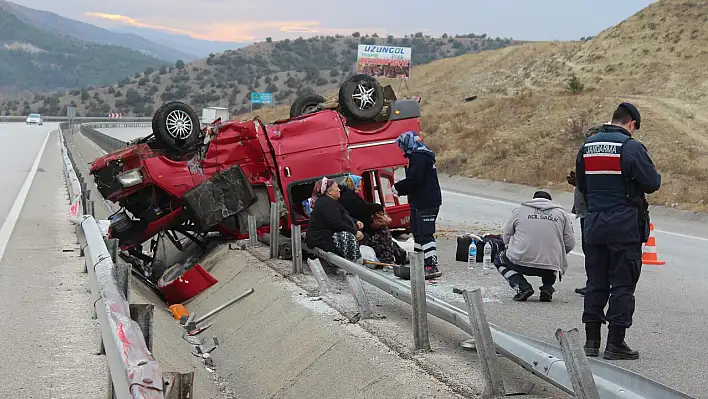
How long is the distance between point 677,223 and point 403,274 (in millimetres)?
11267

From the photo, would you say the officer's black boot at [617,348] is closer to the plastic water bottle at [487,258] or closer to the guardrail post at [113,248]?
the guardrail post at [113,248]

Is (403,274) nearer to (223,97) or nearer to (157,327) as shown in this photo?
(157,327)

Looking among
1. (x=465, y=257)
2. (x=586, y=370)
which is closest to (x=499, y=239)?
(x=465, y=257)

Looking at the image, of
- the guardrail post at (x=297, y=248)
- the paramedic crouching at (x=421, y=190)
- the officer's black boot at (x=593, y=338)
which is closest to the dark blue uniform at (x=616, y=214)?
the officer's black boot at (x=593, y=338)

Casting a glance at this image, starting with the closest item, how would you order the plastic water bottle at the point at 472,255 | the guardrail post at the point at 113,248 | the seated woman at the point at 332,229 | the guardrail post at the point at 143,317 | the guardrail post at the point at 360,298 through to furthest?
the guardrail post at the point at 143,317 < the guardrail post at the point at 113,248 < the guardrail post at the point at 360,298 < the seated woman at the point at 332,229 < the plastic water bottle at the point at 472,255

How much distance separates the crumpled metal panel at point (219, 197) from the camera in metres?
12.9

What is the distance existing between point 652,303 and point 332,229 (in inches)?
141

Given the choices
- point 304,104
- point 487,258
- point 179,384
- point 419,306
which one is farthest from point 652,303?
point 304,104

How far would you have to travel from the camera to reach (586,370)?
14.7ft

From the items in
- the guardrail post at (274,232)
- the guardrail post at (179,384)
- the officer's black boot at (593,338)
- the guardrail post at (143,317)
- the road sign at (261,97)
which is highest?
the guardrail post at (143,317)

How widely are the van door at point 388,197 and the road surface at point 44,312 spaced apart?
13.3 ft

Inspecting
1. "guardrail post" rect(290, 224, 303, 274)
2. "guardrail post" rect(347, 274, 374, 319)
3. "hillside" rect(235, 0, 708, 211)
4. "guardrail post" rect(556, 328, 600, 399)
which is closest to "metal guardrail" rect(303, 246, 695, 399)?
"guardrail post" rect(556, 328, 600, 399)

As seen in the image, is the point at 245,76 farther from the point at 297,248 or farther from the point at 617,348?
the point at 617,348

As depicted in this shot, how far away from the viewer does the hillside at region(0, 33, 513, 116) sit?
118500mm
